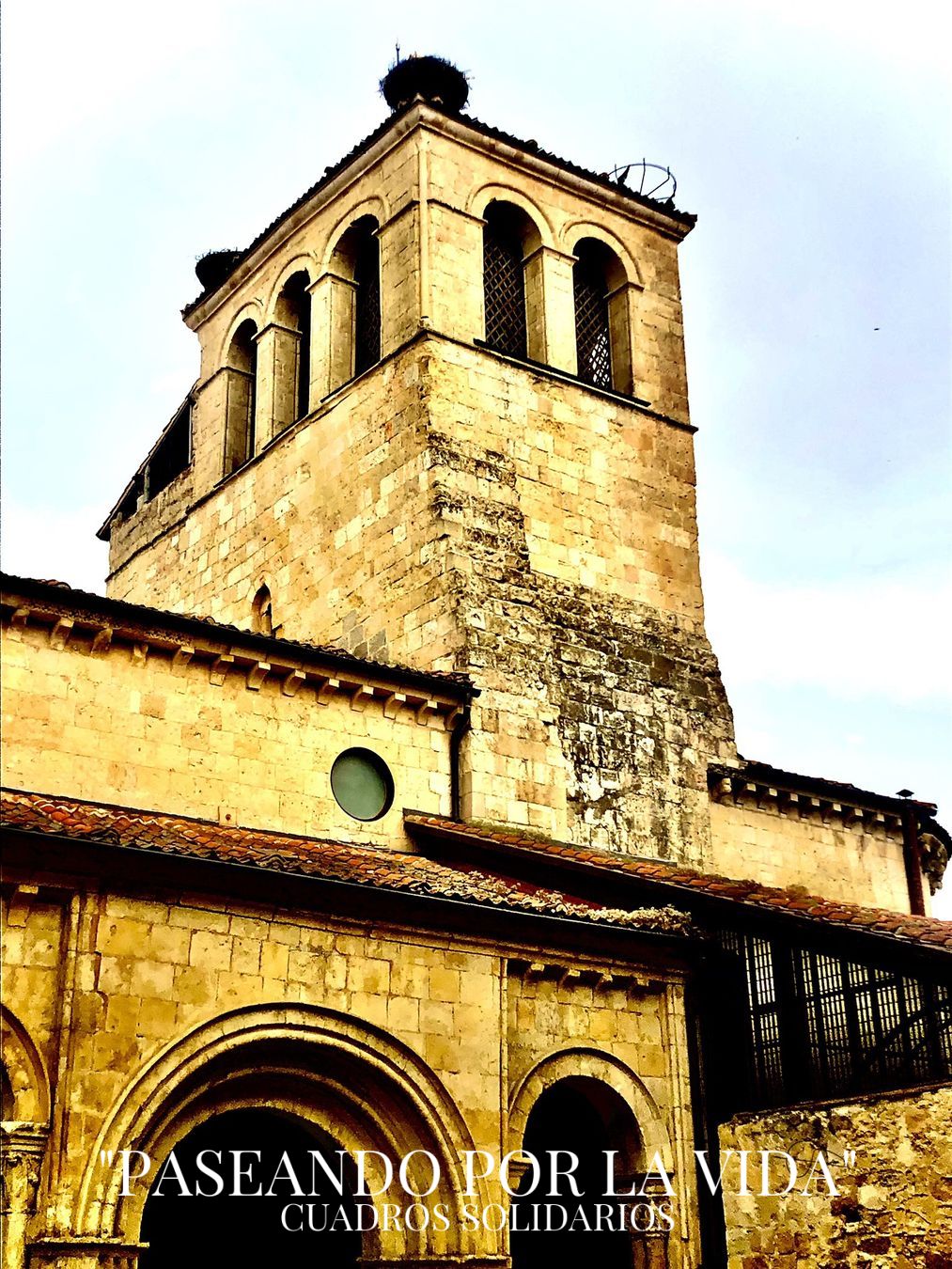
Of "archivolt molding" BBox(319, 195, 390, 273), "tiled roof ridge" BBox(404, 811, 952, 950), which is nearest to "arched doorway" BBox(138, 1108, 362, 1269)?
"tiled roof ridge" BBox(404, 811, 952, 950)

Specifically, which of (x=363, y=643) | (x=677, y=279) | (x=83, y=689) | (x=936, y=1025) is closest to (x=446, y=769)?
(x=363, y=643)

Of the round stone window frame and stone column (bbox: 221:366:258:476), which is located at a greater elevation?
stone column (bbox: 221:366:258:476)

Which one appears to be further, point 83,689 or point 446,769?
point 446,769

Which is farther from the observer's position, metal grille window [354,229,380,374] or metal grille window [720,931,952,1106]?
metal grille window [354,229,380,374]

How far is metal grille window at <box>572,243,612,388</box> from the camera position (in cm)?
2014

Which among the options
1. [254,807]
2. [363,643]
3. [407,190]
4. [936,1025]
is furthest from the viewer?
[407,190]

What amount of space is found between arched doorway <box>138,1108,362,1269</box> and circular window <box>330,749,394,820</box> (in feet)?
10.1

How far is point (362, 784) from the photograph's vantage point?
588 inches

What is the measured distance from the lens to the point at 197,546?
2092cm

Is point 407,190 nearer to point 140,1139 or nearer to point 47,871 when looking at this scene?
point 47,871

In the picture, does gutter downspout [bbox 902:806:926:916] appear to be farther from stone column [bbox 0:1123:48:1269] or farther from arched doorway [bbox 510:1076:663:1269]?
stone column [bbox 0:1123:48:1269]

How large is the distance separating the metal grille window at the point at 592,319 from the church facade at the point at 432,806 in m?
0.07

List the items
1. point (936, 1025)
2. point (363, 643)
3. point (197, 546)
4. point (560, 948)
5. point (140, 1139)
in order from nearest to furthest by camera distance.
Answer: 1. point (140, 1139)
2. point (936, 1025)
3. point (560, 948)
4. point (363, 643)
5. point (197, 546)

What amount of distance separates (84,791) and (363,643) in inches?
197
